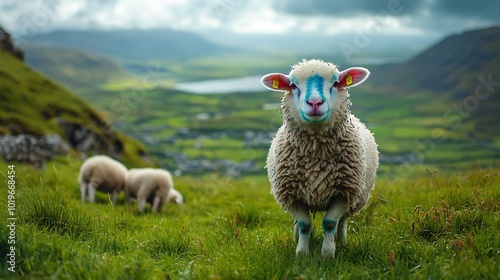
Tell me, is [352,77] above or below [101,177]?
above

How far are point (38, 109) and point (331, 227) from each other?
19.2m

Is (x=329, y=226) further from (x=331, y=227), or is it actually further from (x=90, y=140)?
(x=90, y=140)

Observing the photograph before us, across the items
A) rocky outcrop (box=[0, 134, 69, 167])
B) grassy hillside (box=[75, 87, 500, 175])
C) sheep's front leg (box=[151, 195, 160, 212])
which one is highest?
sheep's front leg (box=[151, 195, 160, 212])

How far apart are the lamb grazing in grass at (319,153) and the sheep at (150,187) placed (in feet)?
15.2

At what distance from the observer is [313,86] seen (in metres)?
4.57

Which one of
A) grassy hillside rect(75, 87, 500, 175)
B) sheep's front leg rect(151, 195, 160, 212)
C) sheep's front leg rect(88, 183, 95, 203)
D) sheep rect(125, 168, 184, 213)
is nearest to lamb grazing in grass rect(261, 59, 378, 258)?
sheep's front leg rect(151, 195, 160, 212)

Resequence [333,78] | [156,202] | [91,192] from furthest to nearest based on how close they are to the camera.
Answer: [91,192]
[156,202]
[333,78]

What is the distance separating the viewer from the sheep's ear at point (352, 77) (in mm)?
4824

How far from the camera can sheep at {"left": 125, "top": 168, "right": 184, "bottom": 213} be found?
9.05 m

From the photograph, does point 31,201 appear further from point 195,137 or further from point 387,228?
point 195,137

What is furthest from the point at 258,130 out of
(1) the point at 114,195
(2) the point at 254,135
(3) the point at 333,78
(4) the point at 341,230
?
(3) the point at 333,78

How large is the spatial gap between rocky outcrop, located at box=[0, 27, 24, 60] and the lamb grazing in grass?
23272 mm

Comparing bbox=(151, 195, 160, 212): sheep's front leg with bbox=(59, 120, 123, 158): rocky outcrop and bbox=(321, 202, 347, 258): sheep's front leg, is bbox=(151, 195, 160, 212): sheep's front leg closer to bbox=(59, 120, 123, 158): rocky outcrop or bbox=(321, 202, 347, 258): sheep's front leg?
bbox=(321, 202, 347, 258): sheep's front leg

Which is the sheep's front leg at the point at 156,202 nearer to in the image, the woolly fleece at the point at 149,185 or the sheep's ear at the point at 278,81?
the woolly fleece at the point at 149,185
